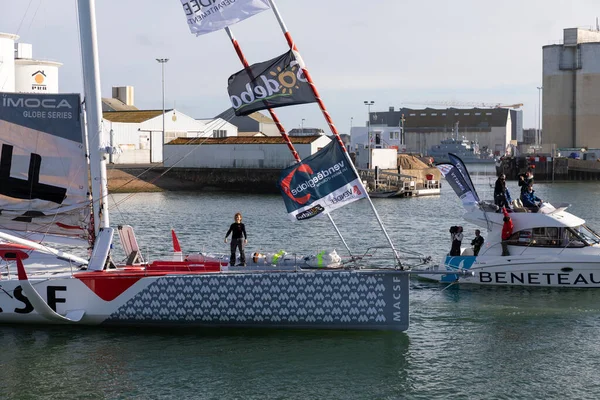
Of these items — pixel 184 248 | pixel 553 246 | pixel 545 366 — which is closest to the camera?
pixel 545 366

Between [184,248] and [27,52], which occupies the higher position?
[27,52]

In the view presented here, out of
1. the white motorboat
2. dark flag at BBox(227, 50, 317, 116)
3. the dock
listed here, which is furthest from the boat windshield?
the dock

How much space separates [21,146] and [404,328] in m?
9.31

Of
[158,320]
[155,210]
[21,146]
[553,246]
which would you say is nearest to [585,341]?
[553,246]

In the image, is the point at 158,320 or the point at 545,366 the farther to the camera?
the point at 158,320

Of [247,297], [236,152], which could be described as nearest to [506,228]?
[247,297]

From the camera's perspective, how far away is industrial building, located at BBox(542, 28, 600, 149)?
126 meters

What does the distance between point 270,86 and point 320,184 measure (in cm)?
238

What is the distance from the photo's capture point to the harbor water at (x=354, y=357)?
1592 centimetres

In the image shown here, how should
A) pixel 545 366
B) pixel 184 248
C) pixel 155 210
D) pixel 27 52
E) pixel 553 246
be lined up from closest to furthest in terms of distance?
pixel 545 366
pixel 553 246
pixel 184 248
pixel 155 210
pixel 27 52

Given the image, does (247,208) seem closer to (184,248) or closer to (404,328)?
(184,248)

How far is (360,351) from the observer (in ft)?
59.4

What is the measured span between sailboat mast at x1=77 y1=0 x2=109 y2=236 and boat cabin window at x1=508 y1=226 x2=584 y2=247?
12.8 metres

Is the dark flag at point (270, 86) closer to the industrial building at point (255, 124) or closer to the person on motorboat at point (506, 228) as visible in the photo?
the person on motorboat at point (506, 228)
